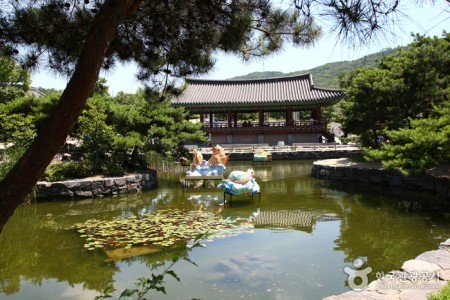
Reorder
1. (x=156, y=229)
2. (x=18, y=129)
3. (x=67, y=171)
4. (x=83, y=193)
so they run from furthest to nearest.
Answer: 1. (x=67, y=171)
2. (x=18, y=129)
3. (x=83, y=193)
4. (x=156, y=229)

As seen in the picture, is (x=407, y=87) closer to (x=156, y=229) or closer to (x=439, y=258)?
(x=439, y=258)

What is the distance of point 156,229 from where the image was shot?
714 centimetres

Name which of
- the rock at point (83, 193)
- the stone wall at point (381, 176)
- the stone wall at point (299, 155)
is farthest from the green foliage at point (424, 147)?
the stone wall at point (299, 155)

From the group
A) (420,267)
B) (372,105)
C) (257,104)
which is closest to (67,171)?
(420,267)

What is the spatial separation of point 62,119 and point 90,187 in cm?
935

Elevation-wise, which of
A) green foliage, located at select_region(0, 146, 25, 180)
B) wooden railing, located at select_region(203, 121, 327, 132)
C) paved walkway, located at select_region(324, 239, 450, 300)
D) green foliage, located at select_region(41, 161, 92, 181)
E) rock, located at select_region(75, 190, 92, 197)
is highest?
wooden railing, located at select_region(203, 121, 327, 132)

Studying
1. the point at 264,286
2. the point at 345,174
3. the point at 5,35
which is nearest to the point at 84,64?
the point at 5,35

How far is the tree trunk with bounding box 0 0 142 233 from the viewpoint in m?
2.03

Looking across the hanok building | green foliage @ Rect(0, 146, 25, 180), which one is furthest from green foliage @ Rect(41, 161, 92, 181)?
the hanok building

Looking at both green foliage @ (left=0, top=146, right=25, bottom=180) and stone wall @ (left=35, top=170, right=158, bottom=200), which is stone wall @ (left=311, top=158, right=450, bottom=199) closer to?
stone wall @ (left=35, top=170, right=158, bottom=200)

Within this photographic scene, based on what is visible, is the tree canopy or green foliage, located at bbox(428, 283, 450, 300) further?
the tree canopy

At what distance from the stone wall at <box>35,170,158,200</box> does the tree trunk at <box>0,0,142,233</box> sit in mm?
9162

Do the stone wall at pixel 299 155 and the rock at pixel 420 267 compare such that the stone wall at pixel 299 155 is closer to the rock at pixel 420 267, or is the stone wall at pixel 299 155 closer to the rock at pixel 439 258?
the rock at pixel 439 258

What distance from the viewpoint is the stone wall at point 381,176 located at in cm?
1007
